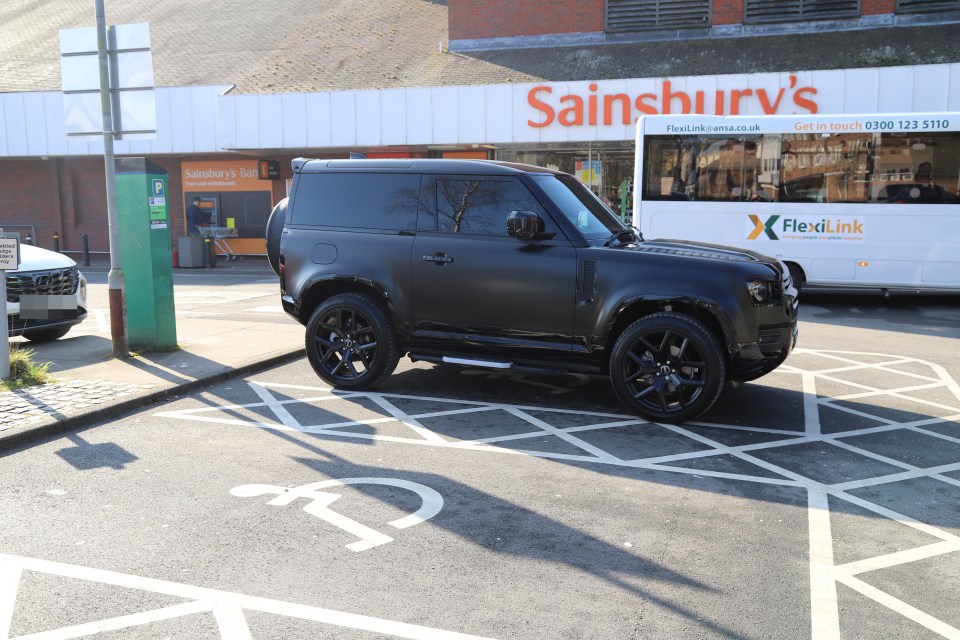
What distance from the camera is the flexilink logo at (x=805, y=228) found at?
13.9 meters

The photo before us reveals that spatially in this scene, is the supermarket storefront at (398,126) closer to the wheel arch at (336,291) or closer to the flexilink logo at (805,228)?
the flexilink logo at (805,228)

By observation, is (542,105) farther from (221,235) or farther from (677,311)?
(677,311)

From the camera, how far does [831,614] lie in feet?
11.5

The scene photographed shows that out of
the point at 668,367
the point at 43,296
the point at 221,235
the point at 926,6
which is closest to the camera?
the point at 668,367

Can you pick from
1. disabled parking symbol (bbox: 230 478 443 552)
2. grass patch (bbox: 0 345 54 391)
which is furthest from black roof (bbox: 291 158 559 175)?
disabled parking symbol (bbox: 230 478 443 552)

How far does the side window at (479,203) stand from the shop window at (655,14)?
18.5 m

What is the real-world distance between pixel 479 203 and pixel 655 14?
18.8 m

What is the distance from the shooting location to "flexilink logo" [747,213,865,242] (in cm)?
1391

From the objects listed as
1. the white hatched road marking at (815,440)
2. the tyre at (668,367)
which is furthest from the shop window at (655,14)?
the tyre at (668,367)

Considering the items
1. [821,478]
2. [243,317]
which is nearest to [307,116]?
[243,317]

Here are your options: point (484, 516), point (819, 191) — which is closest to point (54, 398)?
point (484, 516)

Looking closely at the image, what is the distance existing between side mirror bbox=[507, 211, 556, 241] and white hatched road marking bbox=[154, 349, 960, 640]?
4.97 ft

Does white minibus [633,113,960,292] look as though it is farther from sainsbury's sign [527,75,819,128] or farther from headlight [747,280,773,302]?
headlight [747,280,773,302]

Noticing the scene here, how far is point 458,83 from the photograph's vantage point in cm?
2209
